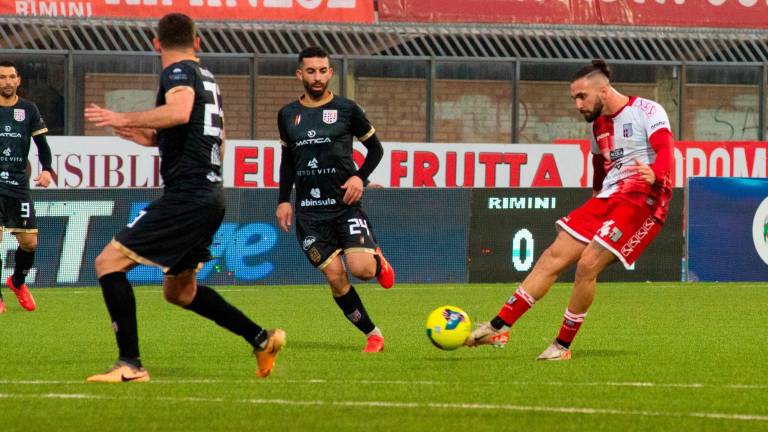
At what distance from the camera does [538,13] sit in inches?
979

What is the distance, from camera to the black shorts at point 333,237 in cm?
1070

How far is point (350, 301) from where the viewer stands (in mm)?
10703

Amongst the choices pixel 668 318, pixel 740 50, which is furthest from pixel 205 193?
pixel 740 50

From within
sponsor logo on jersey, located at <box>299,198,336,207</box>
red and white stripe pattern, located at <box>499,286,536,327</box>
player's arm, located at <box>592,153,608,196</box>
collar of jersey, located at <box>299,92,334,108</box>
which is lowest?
red and white stripe pattern, located at <box>499,286,536,327</box>

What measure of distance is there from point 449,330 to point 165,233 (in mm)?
2225

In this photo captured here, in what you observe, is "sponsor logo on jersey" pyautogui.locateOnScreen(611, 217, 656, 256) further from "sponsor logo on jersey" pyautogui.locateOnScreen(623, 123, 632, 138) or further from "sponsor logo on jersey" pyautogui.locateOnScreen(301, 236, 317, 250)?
"sponsor logo on jersey" pyautogui.locateOnScreen(301, 236, 317, 250)

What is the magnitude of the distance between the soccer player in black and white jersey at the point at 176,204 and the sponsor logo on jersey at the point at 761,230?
1321cm

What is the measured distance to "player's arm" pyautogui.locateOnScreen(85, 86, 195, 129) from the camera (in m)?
7.82

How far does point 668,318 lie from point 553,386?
236 inches

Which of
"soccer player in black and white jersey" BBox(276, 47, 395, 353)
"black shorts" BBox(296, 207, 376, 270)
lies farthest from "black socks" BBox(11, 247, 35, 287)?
"black shorts" BBox(296, 207, 376, 270)

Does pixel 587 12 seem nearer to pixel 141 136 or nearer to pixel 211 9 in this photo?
pixel 211 9

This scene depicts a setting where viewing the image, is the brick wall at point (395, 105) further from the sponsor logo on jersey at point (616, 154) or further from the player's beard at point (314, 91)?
the sponsor logo on jersey at point (616, 154)

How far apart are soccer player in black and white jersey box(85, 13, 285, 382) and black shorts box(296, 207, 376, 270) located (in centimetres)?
220

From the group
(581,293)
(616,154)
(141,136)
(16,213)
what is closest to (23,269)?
(16,213)
